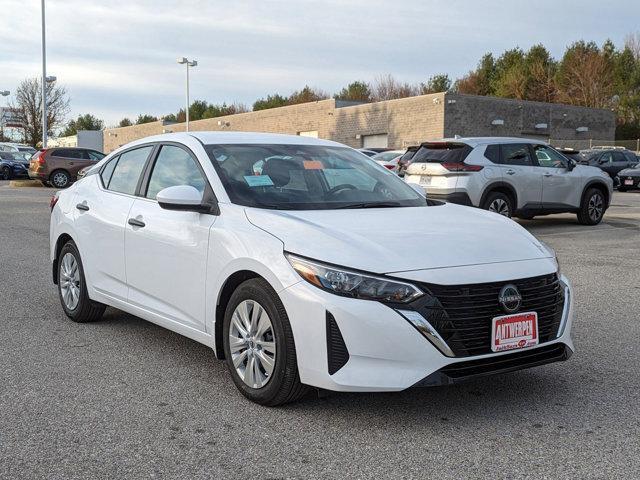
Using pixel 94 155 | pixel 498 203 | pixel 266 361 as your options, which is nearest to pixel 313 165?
pixel 266 361

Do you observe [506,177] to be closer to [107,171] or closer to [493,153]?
[493,153]

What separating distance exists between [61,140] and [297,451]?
99883mm

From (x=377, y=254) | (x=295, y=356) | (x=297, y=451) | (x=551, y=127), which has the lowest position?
(x=297, y=451)

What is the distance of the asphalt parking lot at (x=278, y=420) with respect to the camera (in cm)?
339

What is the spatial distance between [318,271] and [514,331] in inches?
43.1

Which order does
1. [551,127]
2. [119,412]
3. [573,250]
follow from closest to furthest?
[119,412]
[573,250]
[551,127]

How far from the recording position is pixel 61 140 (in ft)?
317

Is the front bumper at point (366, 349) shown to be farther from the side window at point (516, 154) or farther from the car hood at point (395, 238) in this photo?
the side window at point (516, 154)

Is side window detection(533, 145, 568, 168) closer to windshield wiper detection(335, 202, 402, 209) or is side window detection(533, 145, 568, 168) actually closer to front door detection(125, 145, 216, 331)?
windshield wiper detection(335, 202, 402, 209)

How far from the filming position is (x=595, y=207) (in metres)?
14.4

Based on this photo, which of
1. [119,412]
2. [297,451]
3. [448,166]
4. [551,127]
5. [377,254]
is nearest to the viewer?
[297,451]

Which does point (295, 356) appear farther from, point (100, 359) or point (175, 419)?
point (100, 359)

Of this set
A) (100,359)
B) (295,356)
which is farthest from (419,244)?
(100,359)

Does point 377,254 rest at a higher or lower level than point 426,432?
higher
